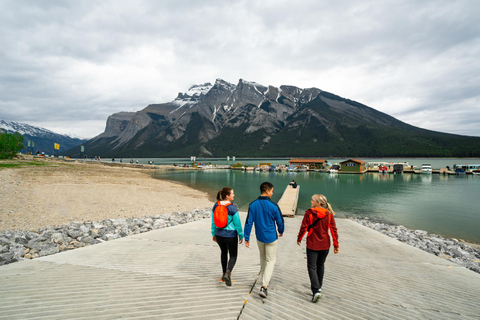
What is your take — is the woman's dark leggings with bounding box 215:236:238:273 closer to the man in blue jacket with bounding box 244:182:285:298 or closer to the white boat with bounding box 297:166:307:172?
the man in blue jacket with bounding box 244:182:285:298

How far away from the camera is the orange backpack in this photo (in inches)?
200

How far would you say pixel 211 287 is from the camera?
5.04 metres

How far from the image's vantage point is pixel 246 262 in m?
7.00

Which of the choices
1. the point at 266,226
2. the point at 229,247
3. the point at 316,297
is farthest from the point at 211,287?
the point at 316,297

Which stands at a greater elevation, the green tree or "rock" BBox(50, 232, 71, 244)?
the green tree

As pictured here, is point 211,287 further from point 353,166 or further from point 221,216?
point 353,166

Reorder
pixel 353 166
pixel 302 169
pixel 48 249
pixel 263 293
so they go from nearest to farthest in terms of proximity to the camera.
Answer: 1. pixel 263 293
2. pixel 48 249
3. pixel 353 166
4. pixel 302 169

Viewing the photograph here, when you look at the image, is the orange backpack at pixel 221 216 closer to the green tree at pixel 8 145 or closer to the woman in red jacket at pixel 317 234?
the woman in red jacket at pixel 317 234

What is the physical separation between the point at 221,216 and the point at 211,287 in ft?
5.20

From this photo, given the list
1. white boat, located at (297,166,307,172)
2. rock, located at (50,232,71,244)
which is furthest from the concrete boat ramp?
white boat, located at (297,166,307,172)

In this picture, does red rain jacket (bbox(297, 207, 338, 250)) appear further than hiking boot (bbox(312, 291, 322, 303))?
Yes

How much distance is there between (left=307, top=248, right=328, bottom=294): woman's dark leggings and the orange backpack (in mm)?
1997

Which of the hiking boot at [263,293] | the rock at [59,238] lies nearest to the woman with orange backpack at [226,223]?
the hiking boot at [263,293]

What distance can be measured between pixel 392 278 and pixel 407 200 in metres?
31.1
